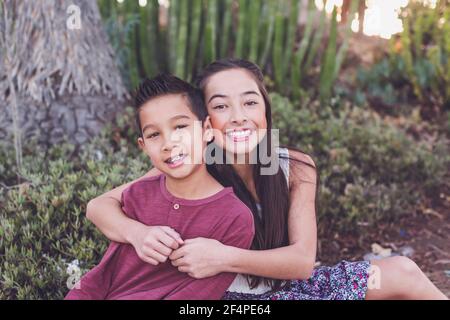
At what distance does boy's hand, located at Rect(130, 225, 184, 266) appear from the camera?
6.03ft

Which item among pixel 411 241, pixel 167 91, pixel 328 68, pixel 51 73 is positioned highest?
pixel 328 68

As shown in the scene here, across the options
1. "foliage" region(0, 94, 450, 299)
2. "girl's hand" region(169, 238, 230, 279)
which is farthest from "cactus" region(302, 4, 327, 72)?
"girl's hand" region(169, 238, 230, 279)

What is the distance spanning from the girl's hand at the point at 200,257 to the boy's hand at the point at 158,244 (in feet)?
0.09

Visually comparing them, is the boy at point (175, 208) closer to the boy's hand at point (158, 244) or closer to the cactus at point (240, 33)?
the boy's hand at point (158, 244)

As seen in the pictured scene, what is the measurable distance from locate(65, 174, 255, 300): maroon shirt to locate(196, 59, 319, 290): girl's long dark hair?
0.18 metres

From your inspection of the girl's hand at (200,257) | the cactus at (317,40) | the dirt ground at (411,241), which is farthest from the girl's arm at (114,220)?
the cactus at (317,40)

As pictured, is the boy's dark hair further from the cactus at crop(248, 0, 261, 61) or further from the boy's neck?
the cactus at crop(248, 0, 261, 61)

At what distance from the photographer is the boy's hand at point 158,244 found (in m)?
1.84

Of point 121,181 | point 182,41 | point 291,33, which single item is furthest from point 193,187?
point 291,33

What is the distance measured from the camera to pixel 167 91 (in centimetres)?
193

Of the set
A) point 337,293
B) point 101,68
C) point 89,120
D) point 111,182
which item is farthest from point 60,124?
point 337,293

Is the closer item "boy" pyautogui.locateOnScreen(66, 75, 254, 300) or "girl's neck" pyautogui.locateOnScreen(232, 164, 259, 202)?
"boy" pyautogui.locateOnScreen(66, 75, 254, 300)

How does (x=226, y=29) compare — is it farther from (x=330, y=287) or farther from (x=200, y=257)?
(x=200, y=257)

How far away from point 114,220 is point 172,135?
368 millimetres
